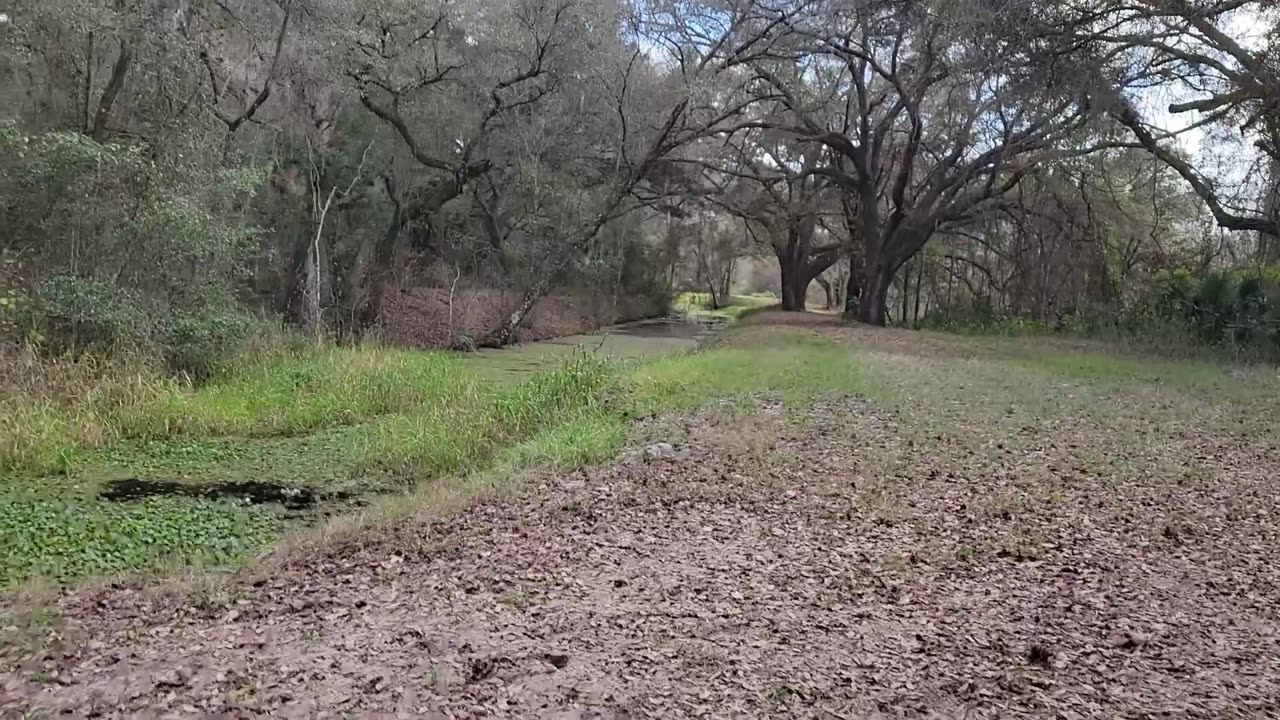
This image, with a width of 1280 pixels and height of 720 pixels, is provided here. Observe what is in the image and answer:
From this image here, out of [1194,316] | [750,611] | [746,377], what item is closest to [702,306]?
[1194,316]

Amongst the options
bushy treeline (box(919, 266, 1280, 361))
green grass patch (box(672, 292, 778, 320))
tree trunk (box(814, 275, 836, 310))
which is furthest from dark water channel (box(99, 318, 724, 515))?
tree trunk (box(814, 275, 836, 310))

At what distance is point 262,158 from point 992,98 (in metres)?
11.6

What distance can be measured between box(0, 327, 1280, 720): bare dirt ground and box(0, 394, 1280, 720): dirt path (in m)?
0.01

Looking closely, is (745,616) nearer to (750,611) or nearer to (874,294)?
(750,611)

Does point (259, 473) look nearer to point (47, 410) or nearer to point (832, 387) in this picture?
point (47, 410)

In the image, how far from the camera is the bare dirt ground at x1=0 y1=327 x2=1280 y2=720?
10.1 feet

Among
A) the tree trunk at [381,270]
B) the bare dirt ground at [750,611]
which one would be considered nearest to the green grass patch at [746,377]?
the bare dirt ground at [750,611]

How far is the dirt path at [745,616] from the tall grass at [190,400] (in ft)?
13.5

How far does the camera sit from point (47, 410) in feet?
26.3

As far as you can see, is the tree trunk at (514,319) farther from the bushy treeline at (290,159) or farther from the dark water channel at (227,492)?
the dark water channel at (227,492)

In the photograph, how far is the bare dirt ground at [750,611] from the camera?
308cm

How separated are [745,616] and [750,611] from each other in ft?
0.20

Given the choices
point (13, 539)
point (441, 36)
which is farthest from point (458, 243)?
point (13, 539)

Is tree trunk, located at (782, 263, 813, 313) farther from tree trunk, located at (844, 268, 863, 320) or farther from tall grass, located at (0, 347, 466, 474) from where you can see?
tall grass, located at (0, 347, 466, 474)
